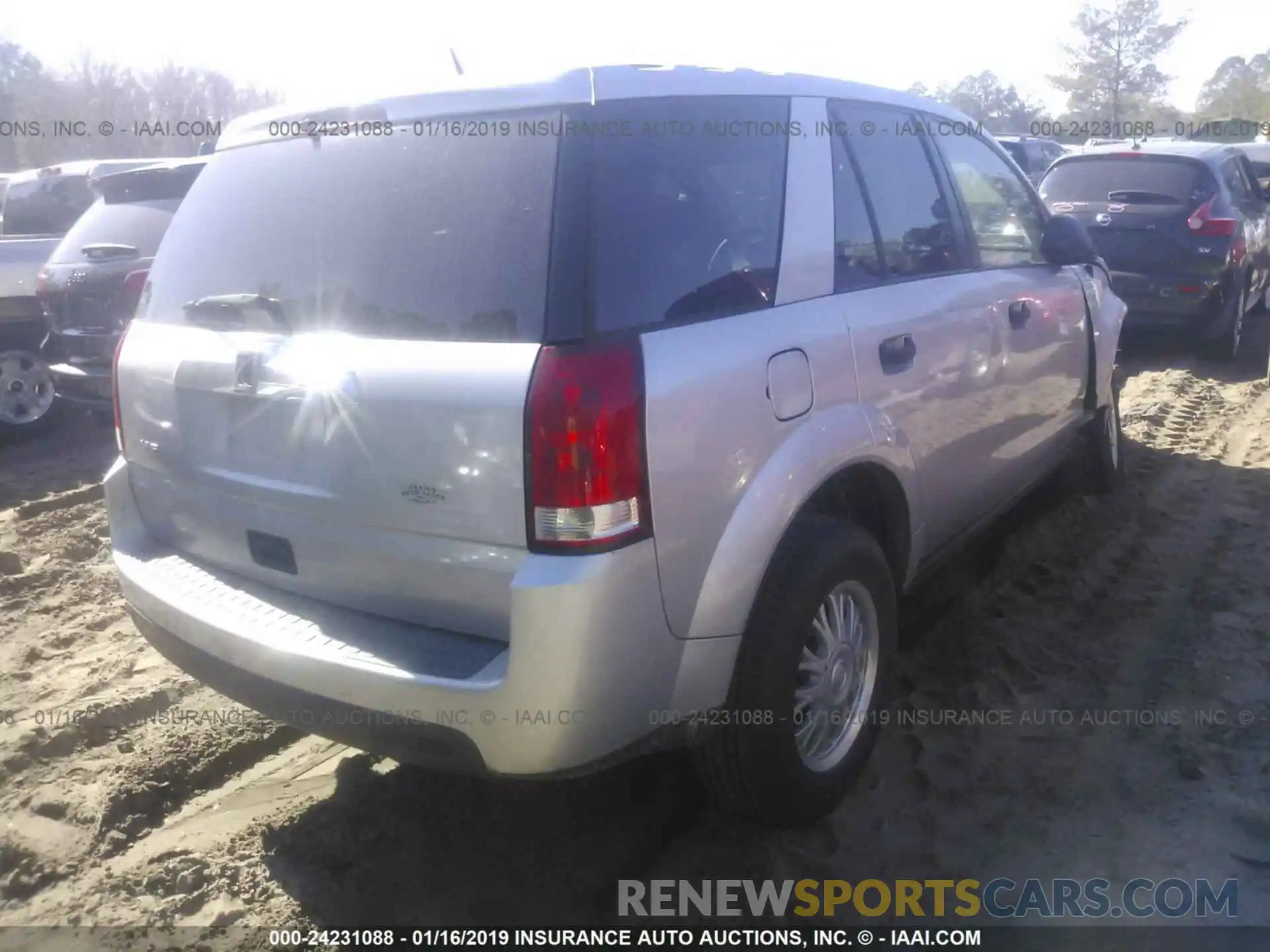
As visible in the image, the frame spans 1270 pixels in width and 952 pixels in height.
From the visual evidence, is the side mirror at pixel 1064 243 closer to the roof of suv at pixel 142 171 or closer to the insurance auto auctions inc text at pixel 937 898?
the insurance auto auctions inc text at pixel 937 898

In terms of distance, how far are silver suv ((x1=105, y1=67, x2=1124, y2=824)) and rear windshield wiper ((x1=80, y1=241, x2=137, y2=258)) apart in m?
4.02

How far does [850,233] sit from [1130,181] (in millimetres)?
6509

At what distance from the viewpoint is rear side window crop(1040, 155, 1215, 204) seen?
323 inches

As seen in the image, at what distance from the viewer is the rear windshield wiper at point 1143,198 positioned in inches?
323

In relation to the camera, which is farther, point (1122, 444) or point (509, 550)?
point (1122, 444)

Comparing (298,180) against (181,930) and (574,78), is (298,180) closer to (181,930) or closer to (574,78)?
(574,78)

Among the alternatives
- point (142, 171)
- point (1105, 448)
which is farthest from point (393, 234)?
point (142, 171)

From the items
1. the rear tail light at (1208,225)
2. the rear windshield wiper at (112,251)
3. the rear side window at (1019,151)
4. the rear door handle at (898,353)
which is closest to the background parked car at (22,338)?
the rear windshield wiper at (112,251)

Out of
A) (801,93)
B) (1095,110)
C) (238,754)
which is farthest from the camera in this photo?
(1095,110)

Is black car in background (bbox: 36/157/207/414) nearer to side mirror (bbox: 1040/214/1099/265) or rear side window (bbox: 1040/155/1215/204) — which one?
side mirror (bbox: 1040/214/1099/265)

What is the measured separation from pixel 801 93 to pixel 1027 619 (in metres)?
2.23

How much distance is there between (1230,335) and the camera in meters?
8.25

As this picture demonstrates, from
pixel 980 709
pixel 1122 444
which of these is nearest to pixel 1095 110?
pixel 1122 444

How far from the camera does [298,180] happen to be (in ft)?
9.09
